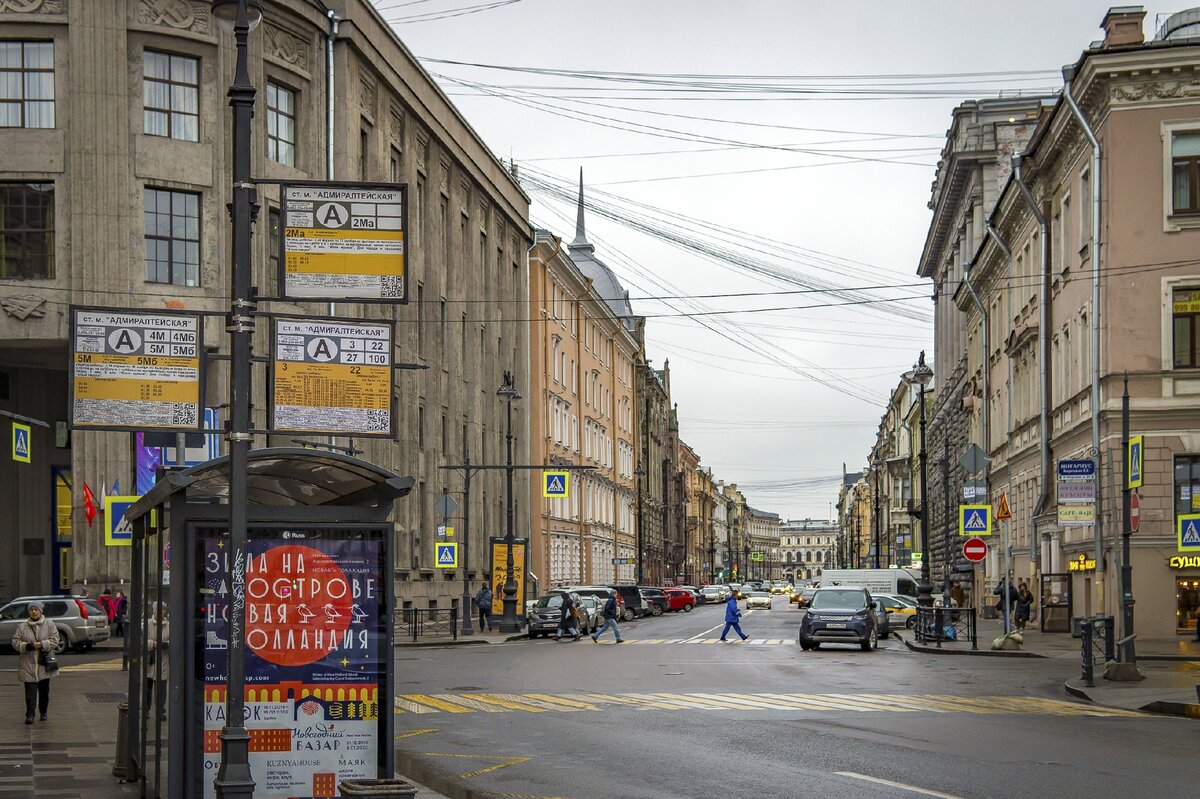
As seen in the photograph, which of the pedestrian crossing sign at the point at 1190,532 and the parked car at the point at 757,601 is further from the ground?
the pedestrian crossing sign at the point at 1190,532

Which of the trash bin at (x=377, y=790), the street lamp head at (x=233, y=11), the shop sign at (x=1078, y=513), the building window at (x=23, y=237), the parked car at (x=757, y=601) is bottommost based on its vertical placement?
the parked car at (x=757, y=601)

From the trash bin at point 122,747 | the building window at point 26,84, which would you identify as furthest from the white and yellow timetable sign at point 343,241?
the building window at point 26,84

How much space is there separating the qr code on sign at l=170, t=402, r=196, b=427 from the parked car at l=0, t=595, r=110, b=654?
3048cm

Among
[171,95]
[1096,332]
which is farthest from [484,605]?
[1096,332]

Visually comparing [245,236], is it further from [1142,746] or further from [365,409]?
[1142,746]

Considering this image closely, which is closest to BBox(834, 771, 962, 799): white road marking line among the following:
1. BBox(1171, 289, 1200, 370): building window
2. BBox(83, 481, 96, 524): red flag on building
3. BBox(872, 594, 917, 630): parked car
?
BBox(1171, 289, 1200, 370): building window

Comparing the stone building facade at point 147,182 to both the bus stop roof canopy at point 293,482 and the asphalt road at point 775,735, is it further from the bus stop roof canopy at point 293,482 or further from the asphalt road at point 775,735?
the bus stop roof canopy at point 293,482

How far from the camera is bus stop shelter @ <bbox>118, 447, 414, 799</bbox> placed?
11.5m

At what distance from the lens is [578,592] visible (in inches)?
2314

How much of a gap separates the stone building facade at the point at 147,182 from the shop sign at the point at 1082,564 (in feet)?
66.0

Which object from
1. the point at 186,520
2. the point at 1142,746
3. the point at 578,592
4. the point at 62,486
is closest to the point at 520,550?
the point at 578,592

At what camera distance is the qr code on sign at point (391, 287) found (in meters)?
12.4

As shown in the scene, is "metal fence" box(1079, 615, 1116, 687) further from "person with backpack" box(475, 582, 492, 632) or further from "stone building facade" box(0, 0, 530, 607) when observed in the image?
"person with backpack" box(475, 582, 492, 632)

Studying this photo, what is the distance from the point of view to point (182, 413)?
40.4 ft
